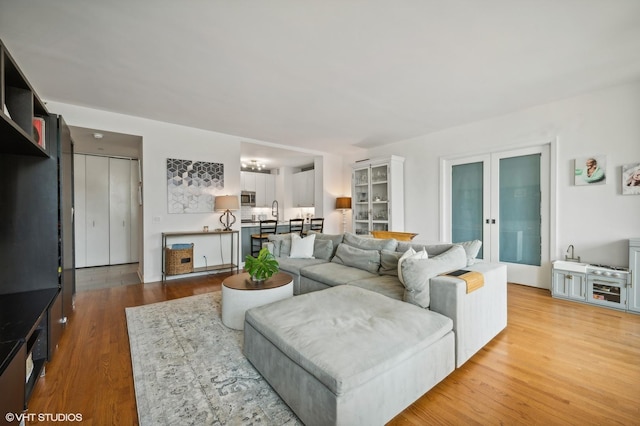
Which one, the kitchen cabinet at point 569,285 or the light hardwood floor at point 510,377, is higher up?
the kitchen cabinet at point 569,285

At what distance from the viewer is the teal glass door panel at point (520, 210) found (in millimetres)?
4113

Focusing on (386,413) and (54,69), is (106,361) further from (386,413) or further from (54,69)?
(54,69)

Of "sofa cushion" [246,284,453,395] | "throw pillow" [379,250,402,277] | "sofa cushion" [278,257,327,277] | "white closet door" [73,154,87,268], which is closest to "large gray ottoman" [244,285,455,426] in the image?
"sofa cushion" [246,284,453,395]

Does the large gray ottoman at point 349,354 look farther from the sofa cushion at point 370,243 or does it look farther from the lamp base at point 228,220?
the lamp base at point 228,220

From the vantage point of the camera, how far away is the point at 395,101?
146 inches

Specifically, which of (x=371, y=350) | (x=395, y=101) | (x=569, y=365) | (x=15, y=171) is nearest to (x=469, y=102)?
(x=395, y=101)

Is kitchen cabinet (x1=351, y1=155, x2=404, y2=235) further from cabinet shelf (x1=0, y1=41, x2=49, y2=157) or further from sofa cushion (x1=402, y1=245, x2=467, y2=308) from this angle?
cabinet shelf (x1=0, y1=41, x2=49, y2=157)

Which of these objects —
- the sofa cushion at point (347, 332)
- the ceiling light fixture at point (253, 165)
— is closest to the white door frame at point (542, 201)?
the sofa cushion at point (347, 332)

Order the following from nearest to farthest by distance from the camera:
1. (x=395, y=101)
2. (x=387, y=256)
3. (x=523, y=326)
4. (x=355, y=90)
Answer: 1. (x=523, y=326)
2. (x=387, y=256)
3. (x=355, y=90)
4. (x=395, y=101)

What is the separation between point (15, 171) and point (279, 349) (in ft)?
8.16

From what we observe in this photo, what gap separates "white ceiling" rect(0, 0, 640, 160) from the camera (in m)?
2.01

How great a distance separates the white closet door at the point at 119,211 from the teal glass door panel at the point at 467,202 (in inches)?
277

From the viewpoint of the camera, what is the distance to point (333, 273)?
3.19 meters

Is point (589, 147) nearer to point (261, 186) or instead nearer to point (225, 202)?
point (225, 202)
